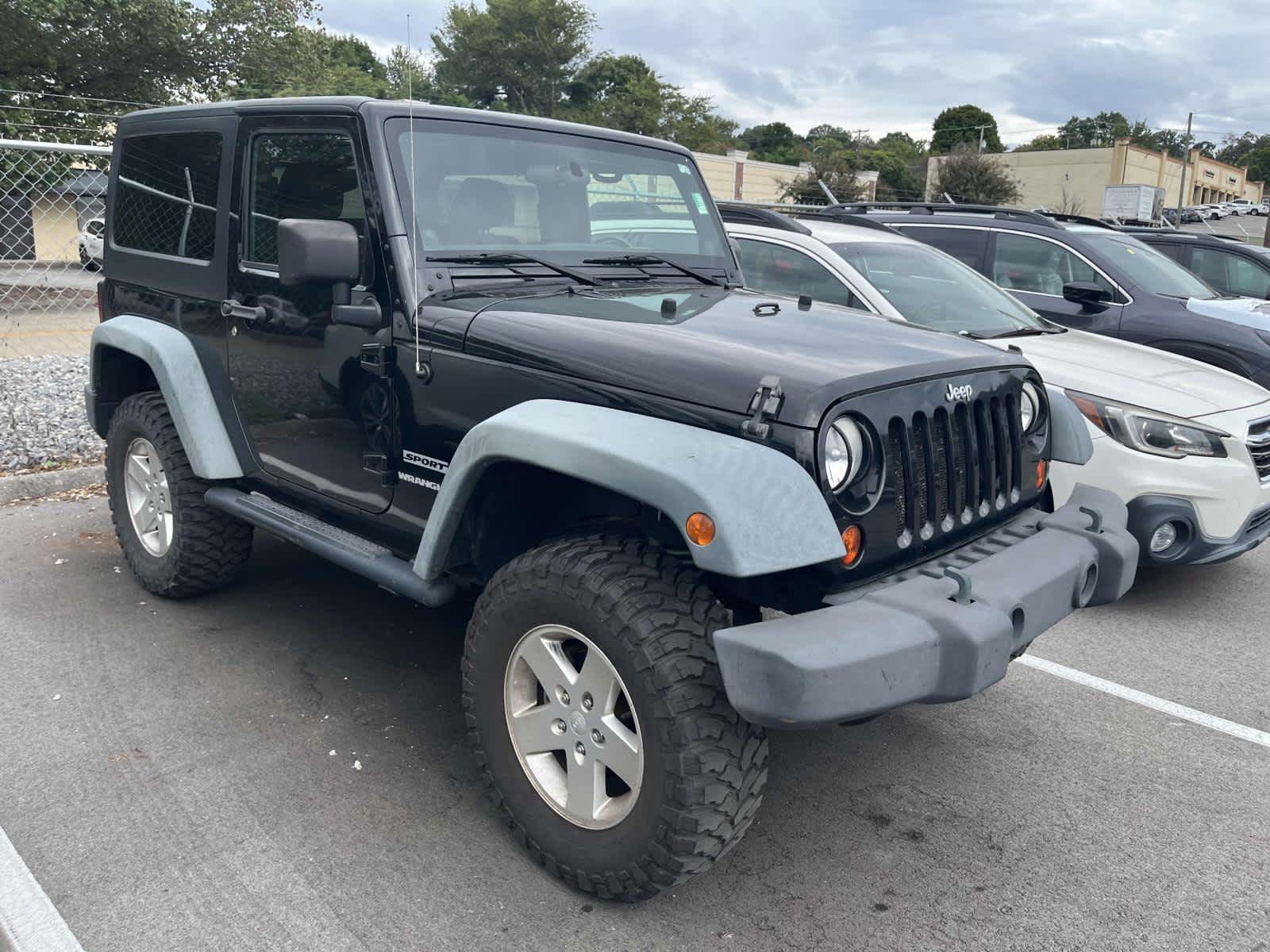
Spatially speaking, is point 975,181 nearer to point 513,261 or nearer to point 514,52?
point 514,52

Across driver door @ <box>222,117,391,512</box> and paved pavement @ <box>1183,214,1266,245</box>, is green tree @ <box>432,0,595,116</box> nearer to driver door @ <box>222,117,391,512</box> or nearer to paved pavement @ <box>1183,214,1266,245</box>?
paved pavement @ <box>1183,214,1266,245</box>

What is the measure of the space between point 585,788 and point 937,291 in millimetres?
4293

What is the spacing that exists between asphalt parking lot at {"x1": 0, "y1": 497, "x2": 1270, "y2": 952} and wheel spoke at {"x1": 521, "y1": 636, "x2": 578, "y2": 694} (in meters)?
0.56

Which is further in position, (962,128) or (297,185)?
(962,128)

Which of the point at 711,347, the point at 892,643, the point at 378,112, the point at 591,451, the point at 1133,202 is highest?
the point at 1133,202

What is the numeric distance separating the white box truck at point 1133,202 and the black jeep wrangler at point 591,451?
35813mm

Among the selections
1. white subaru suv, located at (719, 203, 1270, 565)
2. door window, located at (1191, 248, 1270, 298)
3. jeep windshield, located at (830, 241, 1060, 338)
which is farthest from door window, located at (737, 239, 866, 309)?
door window, located at (1191, 248, 1270, 298)

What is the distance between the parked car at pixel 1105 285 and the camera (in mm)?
7297

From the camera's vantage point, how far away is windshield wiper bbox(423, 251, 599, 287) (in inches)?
130

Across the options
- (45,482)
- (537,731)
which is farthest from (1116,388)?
(45,482)

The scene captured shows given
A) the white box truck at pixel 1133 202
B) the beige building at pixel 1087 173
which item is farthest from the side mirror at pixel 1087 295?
the beige building at pixel 1087 173

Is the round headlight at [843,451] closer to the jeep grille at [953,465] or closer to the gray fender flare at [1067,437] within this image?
the jeep grille at [953,465]

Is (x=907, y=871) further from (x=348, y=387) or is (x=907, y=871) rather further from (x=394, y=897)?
(x=348, y=387)

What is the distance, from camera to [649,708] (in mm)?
2373
